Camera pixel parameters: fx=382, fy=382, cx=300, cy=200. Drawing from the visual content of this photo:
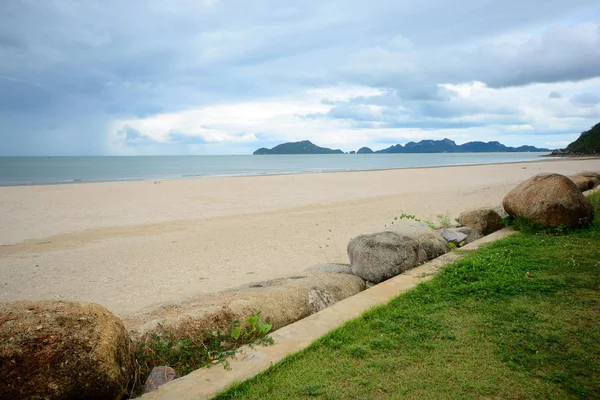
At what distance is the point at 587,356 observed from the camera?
3814 mm

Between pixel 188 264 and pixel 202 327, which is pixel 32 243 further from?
pixel 202 327

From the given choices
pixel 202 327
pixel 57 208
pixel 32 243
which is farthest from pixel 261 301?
pixel 57 208

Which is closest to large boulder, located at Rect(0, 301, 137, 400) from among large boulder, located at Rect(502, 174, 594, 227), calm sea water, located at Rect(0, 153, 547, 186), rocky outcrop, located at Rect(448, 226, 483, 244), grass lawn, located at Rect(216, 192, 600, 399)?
grass lawn, located at Rect(216, 192, 600, 399)

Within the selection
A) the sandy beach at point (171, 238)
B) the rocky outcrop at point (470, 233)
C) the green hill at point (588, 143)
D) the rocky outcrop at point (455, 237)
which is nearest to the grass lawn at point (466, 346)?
the rocky outcrop at point (455, 237)

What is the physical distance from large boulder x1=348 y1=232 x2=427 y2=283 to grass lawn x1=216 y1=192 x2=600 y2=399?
3.35 ft

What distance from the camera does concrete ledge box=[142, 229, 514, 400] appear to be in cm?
354

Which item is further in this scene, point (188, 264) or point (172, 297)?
point (188, 264)

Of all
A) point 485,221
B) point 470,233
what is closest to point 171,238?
point 470,233

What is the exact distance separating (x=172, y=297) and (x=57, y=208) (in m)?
16.7

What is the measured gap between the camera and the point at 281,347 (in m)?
4.26

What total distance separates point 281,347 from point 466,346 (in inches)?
78.8

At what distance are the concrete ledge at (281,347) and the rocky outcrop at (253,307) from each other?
1.59 feet

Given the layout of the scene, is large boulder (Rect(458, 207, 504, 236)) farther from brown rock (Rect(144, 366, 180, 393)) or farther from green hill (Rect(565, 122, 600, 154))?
green hill (Rect(565, 122, 600, 154))

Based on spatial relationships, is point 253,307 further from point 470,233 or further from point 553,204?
point 553,204
